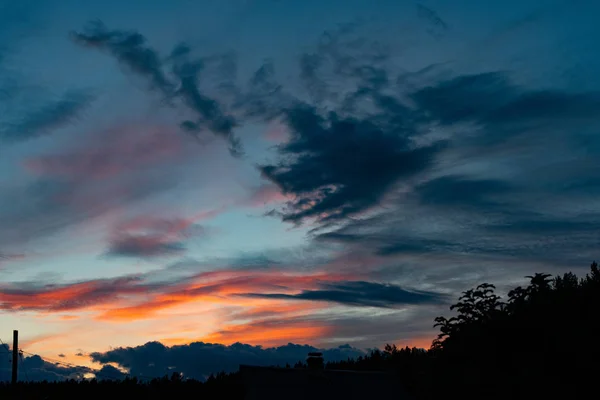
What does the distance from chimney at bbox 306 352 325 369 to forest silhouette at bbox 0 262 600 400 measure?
6.19 meters

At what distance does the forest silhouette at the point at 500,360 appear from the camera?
4575 centimetres

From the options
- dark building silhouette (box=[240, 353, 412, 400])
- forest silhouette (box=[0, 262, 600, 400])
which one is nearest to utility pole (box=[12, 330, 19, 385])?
forest silhouette (box=[0, 262, 600, 400])

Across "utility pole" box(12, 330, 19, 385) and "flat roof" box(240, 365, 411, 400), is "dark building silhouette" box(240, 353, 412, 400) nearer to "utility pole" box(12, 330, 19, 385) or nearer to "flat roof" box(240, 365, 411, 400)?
"flat roof" box(240, 365, 411, 400)

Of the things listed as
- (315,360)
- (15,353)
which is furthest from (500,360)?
(15,353)

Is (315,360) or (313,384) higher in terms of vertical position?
(315,360)

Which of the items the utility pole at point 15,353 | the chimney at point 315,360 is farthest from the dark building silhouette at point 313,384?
the utility pole at point 15,353

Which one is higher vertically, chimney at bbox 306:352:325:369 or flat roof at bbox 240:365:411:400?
chimney at bbox 306:352:325:369

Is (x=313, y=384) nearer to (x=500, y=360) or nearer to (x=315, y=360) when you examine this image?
(x=315, y=360)

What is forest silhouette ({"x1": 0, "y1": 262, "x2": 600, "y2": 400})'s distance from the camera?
4575 centimetres

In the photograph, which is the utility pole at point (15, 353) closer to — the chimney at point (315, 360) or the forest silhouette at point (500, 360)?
the forest silhouette at point (500, 360)

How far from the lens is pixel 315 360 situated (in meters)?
44.3

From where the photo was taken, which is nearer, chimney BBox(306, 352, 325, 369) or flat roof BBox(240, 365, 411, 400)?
flat roof BBox(240, 365, 411, 400)

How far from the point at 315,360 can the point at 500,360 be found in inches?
588

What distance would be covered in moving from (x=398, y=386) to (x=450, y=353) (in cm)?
922
